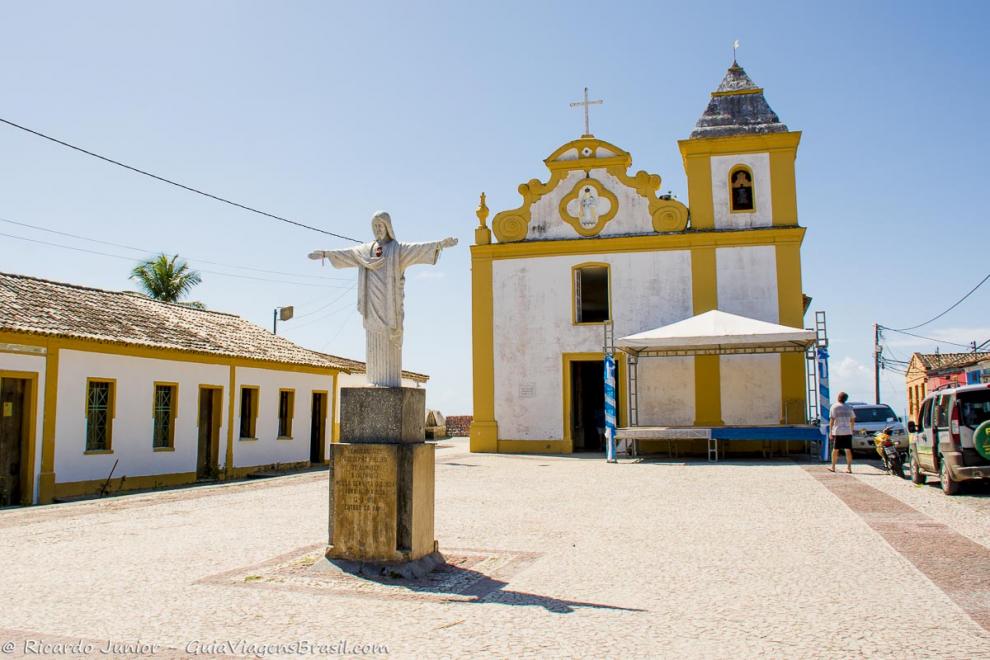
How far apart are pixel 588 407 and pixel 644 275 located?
4.29m

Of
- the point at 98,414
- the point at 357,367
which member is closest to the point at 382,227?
the point at 98,414

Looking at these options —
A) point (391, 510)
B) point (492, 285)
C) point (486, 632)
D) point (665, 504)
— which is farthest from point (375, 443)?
point (492, 285)

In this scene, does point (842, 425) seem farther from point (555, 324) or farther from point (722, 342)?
point (555, 324)

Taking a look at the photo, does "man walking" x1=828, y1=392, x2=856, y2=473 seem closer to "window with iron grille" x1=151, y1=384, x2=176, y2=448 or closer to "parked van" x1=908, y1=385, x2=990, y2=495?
"parked van" x1=908, y1=385, x2=990, y2=495

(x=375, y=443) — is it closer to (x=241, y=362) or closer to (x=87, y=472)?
(x=87, y=472)

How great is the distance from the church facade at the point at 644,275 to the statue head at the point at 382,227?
14.0 m

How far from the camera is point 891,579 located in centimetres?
582

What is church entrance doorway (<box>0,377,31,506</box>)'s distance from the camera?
12414 millimetres

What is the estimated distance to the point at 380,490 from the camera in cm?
635

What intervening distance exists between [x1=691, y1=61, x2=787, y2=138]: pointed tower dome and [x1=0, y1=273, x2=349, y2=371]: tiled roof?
38.7ft

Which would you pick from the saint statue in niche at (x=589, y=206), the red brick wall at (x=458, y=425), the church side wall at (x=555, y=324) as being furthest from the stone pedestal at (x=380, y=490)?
the red brick wall at (x=458, y=425)

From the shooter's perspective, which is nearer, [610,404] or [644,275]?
[610,404]

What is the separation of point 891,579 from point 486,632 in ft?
10.2

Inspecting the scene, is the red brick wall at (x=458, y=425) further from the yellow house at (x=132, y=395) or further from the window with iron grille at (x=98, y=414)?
the window with iron grille at (x=98, y=414)
